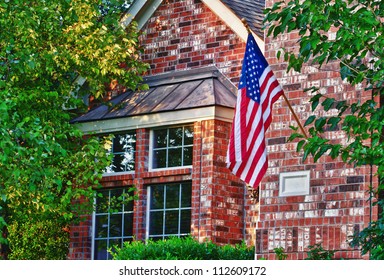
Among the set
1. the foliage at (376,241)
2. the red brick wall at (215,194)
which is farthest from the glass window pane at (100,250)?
the foliage at (376,241)

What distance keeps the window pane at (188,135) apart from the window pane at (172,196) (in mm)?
746

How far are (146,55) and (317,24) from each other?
7.80m

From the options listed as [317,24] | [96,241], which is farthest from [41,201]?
[317,24]

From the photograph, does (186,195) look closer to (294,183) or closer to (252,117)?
(294,183)

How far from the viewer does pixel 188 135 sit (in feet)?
56.4

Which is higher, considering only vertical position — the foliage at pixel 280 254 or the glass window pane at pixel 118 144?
the glass window pane at pixel 118 144

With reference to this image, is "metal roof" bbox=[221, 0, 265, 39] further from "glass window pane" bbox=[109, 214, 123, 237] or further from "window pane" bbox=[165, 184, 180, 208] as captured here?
"glass window pane" bbox=[109, 214, 123, 237]

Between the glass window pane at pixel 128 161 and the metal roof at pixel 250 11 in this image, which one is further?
the glass window pane at pixel 128 161

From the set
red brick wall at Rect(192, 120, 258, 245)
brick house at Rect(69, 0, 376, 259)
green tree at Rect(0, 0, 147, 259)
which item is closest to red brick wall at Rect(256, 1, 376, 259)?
brick house at Rect(69, 0, 376, 259)

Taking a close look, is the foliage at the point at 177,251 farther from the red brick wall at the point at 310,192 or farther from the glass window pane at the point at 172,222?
the glass window pane at the point at 172,222

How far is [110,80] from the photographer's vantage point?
18.3 meters

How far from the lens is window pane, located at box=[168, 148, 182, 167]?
1733 centimetres

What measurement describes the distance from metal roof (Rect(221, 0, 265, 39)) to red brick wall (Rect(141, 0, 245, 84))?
13.5 inches

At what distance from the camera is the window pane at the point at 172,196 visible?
1723 centimetres
